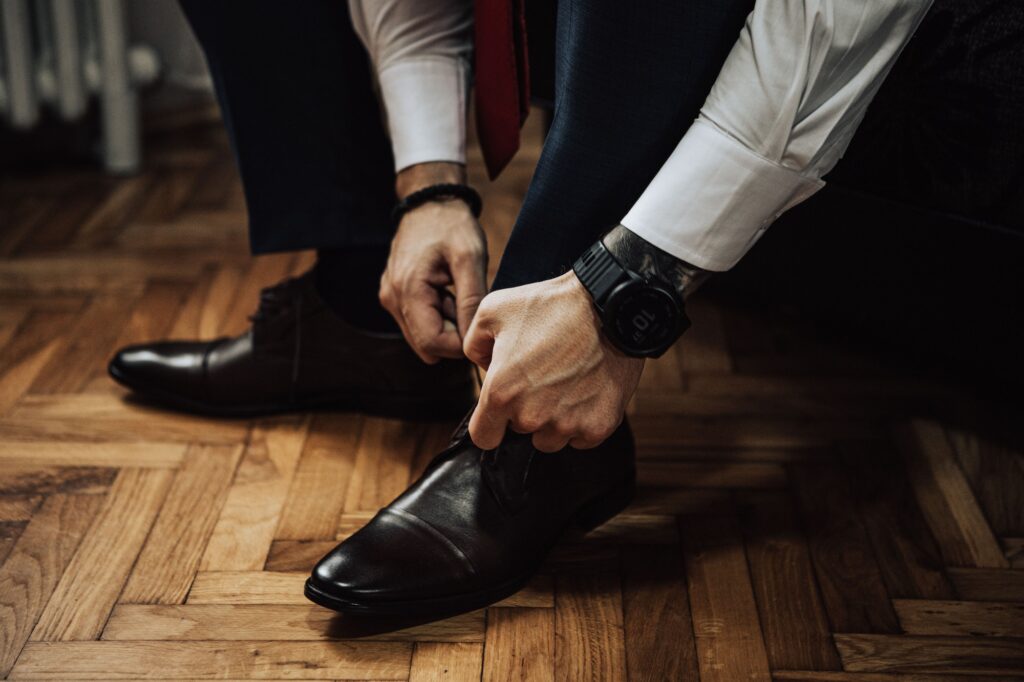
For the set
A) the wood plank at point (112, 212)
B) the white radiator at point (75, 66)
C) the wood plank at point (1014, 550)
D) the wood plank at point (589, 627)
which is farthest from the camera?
the white radiator at point (75, 66)

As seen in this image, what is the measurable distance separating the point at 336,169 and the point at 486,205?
542 millimetres

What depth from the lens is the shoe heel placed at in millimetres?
668

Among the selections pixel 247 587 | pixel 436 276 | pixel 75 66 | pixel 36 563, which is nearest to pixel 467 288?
pixel 436 276

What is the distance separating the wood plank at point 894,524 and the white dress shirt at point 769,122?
283 mm

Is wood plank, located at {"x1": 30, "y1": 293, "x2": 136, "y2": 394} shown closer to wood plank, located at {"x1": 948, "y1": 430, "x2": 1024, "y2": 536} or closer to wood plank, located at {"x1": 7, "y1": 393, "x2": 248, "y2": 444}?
wood plank, located at {"x1": 7, "y1": 393, "x2": 248, "y2": 444}

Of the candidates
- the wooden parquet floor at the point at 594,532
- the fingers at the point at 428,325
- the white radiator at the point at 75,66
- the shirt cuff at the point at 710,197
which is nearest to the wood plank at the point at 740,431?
the wooden parquet floor at the point at 594,532

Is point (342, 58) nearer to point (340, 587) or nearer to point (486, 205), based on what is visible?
point (340, 587)

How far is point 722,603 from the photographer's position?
63 cm

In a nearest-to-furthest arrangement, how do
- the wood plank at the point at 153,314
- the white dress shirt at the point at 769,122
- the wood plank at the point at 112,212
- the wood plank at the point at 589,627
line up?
the white dress shirt at the point at 769,122 → the wood plank at the point at 589,627 → the wood plank at the point at 153,314 → the wood plank at the point at 112,212

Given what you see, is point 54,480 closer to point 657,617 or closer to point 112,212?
point 657,617

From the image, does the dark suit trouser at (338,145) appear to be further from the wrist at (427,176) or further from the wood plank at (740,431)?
the wood plank at (740,431)

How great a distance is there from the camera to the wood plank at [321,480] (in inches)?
27.4

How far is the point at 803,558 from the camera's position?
67 cm

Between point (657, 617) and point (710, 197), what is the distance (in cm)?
28
